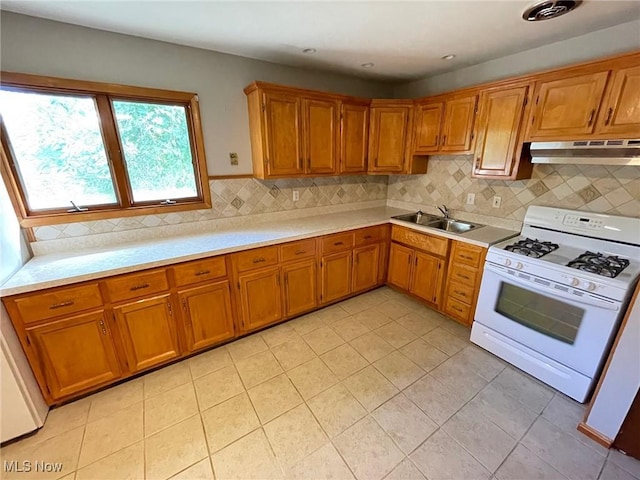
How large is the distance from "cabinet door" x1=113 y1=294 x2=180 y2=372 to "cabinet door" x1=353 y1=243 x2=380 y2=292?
1.77 metres

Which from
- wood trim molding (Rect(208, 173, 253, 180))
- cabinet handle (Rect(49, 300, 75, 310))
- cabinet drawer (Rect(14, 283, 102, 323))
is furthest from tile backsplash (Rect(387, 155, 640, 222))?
cabinet handle (Rect(49, 300, 75, 310))

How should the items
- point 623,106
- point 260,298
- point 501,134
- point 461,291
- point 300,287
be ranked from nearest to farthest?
point 623,106
point 501,134
point 260,298
point 461,291
point 300,287

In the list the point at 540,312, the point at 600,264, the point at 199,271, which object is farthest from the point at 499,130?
the point at 199,271

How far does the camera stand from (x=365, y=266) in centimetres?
297

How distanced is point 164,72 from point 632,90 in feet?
10.3

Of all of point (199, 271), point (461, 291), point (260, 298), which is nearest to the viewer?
point (199, 271)

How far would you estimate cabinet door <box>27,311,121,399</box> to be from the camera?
161 centimetres

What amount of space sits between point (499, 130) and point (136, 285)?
301 cm

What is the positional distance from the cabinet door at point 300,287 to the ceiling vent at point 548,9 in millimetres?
2244

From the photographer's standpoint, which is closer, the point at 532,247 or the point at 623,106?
the point at 623,106

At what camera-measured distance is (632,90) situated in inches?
63.4

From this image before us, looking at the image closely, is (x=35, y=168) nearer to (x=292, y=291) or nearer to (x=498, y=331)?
(x=292, y=291)

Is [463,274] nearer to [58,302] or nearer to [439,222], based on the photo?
[439,222]

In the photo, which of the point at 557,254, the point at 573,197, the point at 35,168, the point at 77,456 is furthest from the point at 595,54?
the point at 77,456
